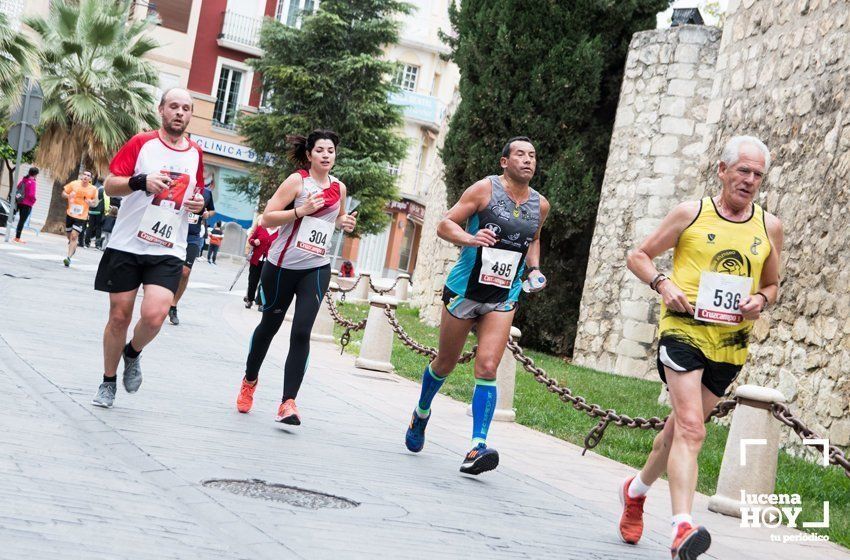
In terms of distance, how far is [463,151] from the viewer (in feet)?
67.7

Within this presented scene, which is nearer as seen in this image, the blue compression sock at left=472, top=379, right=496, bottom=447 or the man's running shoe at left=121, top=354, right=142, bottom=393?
the blue compression sock at left=472, top=379, right=496, bottom=447

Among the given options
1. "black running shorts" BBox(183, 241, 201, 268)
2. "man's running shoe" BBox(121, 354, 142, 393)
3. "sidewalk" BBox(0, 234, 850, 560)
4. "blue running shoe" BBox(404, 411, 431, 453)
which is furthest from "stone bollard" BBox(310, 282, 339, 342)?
"blue running shoe" BBox(404, 411, 431, 453)

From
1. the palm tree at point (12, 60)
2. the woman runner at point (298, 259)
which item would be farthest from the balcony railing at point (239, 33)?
the woman runner at point (298, 259)

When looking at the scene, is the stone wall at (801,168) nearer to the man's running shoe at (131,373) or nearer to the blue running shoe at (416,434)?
the blue running shoe at (416,434)

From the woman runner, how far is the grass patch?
2.92 metres

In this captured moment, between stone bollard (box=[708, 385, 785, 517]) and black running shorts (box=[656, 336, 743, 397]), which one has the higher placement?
black running shorts (box=[656, 336, 743, 397])

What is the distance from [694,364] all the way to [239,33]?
48442mm

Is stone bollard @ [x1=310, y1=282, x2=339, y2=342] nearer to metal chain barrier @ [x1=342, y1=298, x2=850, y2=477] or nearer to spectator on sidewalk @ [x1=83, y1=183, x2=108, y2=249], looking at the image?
metal chain barrier @ [x1=342, y1=298, x2=850, y2=477]

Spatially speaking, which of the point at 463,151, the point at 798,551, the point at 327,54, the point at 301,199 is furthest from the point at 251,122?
the point at 798,551

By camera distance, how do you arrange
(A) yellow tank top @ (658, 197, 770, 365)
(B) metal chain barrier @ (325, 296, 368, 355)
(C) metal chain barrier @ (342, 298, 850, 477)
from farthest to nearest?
(B) metal chain barrier @ (325, 296, 368, 355) → (C) metal chain barrier @ (342, 298, 850, 477) → (A) yellow tank top @ (658, 197, 770, 365)

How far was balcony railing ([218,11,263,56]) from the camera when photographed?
51281mm

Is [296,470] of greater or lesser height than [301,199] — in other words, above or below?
below

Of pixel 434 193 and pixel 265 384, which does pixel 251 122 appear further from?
pixel 265 384

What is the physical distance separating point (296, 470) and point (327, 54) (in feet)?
119
